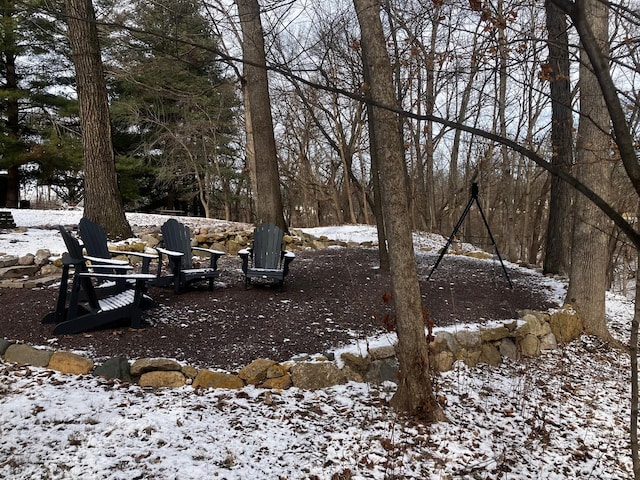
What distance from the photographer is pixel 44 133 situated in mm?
13422

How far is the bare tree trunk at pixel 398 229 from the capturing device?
2686 mm

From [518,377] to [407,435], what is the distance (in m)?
1.68

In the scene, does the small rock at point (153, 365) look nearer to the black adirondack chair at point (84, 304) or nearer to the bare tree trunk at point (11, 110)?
the black adirondack chair at point (84, 304)

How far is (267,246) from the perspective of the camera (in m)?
5.28

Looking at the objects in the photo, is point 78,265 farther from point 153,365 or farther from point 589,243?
point 589,243

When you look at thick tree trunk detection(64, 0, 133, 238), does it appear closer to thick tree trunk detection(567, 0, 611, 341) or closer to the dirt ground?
the dirt ground

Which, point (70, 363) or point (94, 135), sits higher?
point (94, 135)

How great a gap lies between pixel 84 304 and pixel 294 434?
2.27 meters

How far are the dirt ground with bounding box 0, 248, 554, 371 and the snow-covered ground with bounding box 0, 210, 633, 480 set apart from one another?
1.50ft

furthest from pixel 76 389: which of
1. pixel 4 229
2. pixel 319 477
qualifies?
pixel 4 229

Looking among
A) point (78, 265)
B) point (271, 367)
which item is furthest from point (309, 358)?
point (78, 265)

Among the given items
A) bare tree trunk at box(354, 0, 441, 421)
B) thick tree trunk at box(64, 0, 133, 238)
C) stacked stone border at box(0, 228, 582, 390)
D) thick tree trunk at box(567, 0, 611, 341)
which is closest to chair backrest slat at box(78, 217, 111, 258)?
stacked stone border at box(0, 228, 582, 390)

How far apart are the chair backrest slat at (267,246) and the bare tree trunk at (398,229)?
2645 millimetres

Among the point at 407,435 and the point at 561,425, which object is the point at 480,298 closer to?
the point at 561,425
